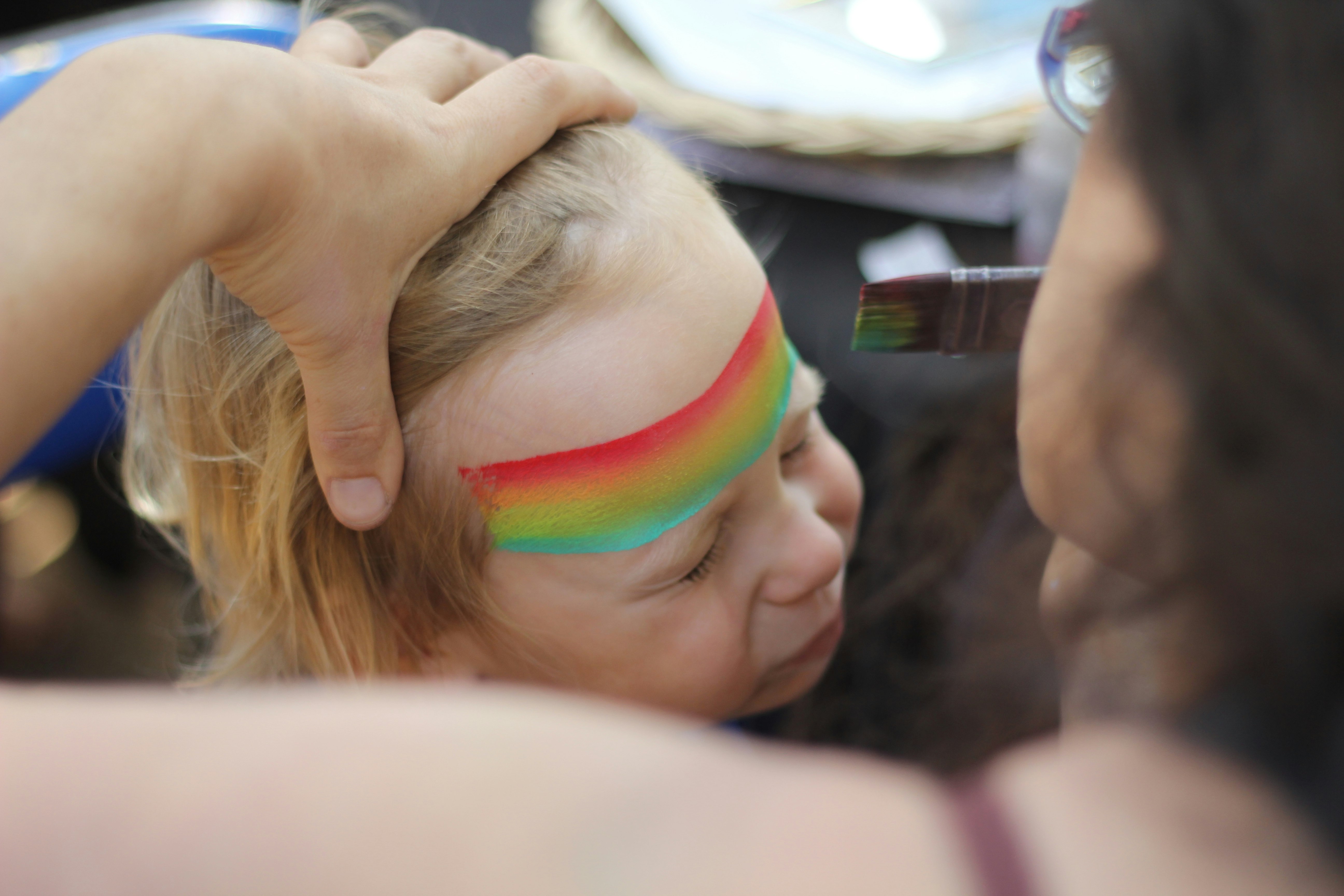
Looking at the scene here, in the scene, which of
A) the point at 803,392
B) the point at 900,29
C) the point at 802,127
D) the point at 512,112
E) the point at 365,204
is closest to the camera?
the point at 365,204

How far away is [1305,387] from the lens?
25cm

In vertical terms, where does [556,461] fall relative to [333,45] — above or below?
below

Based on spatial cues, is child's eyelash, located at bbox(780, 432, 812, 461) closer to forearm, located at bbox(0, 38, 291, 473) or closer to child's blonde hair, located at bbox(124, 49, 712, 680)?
Result: child's blonde hair, located at bbox(124, 49, 712, 680)

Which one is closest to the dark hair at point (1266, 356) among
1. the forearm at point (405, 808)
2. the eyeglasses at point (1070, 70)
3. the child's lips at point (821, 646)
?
the forearm at point (405, 808)

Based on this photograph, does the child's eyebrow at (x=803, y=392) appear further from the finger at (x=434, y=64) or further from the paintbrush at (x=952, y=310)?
the finger at (x=434, y=64)

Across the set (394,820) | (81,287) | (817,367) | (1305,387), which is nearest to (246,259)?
(81,287)

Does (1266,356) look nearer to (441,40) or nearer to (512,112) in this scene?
(512,112)

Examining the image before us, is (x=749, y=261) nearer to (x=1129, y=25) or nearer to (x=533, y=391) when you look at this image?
(x=533, y=391)

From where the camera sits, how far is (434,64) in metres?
0.63

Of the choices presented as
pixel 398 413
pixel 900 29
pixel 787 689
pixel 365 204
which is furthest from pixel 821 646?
pixel 900 29

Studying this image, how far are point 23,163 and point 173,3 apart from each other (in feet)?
2.74

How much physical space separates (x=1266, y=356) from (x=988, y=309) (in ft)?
1.34

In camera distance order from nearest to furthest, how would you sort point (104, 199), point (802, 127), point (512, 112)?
1. point (104, 199)
2. point (512, 112)
3. point (802, 127)

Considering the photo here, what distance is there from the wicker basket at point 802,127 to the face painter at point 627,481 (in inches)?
17.4
